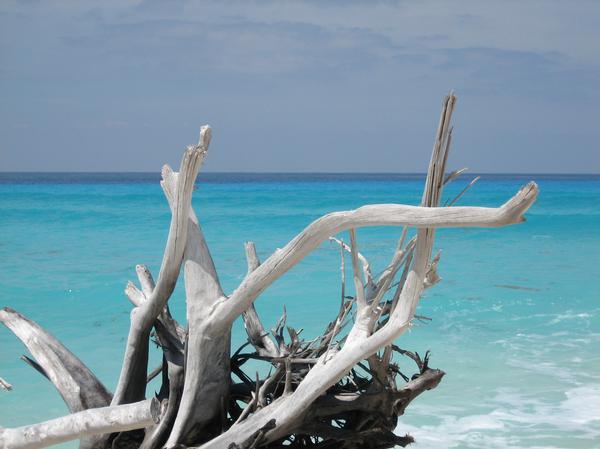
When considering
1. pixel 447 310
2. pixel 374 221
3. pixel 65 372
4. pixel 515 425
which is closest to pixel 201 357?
pixel 65 372

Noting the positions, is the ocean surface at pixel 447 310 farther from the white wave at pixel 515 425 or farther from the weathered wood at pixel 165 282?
the weathered wood at pixel 165 282

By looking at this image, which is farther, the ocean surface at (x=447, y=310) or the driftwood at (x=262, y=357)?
the ocean surface at (x=447, y=310)

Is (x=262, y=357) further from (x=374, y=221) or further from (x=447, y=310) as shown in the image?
(x=447, y=310)

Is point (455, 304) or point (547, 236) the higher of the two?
point (547, 236)

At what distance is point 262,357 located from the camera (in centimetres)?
317

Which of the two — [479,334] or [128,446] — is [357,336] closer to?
[128,446]

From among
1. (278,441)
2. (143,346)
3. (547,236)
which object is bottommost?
(278,441)

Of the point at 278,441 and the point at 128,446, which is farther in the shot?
the point at 128,446

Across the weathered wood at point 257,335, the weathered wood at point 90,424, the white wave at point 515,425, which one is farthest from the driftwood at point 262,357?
the white wave at point 515,425

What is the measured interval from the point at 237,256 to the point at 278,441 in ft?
38.3

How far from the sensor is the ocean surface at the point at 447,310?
5.71 meters

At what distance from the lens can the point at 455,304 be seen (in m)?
10.1

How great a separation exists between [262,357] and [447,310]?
6.83 meters

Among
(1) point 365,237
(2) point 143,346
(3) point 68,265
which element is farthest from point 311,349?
(1) point 365,237
